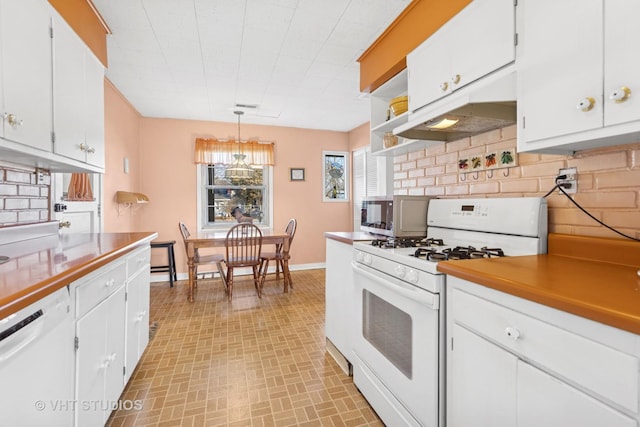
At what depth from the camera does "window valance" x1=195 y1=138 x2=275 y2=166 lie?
15.0 ft

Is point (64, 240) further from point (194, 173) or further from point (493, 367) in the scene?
point (194, 173)

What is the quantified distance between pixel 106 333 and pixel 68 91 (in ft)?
4.32

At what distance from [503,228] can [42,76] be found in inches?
91.3

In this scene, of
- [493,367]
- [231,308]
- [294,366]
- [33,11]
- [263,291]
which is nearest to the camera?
[493,367]

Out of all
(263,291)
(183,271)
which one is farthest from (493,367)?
(183,271)

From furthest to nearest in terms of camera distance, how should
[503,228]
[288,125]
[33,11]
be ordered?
[288,125], [503,228], [33,11]

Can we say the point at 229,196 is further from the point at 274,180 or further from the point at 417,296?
the point at 417,296

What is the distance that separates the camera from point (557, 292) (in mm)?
771

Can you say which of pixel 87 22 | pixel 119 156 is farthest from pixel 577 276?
pixel 119 156

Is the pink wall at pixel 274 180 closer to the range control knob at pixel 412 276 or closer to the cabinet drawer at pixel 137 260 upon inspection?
the cabinet drawer at pixel 137 260

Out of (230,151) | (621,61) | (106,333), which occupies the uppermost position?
(230,151)

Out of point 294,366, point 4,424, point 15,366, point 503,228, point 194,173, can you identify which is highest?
point 194,173

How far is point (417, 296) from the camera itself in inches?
48.3

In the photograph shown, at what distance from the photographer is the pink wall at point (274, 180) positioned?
4434mm
